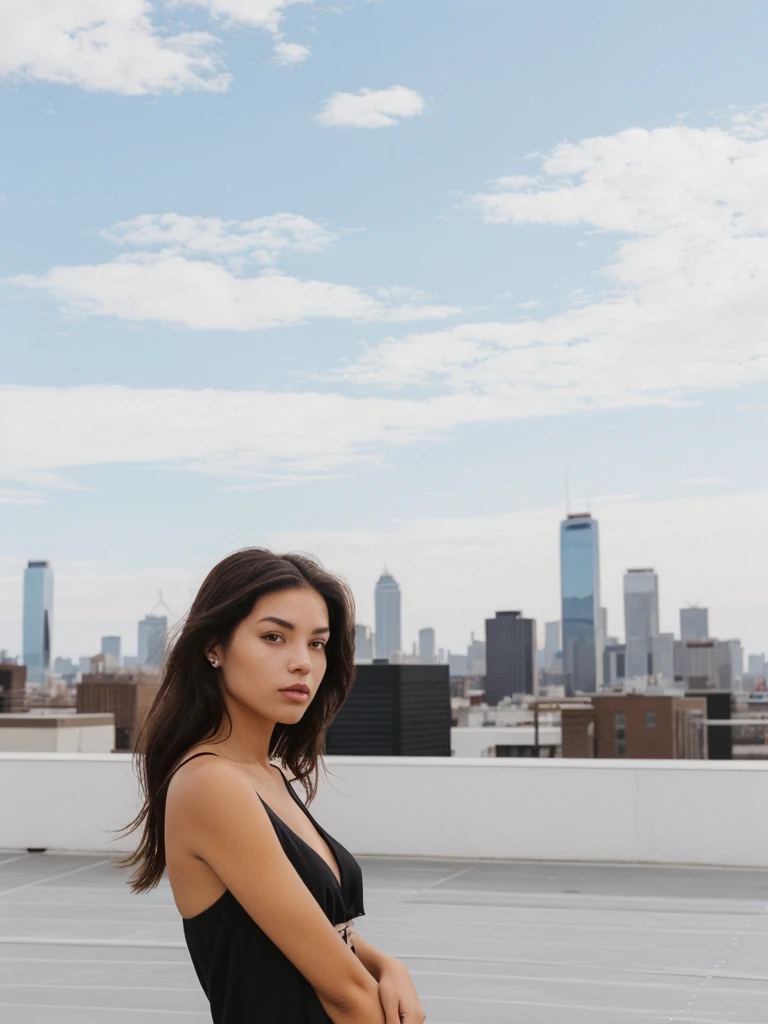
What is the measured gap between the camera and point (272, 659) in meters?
1.49

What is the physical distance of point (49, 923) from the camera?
568 cm

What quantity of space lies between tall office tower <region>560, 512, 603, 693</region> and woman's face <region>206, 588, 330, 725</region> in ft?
340

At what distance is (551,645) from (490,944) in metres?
108

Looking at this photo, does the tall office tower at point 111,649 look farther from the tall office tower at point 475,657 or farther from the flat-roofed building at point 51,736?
the flat-roofed building at point 51,736

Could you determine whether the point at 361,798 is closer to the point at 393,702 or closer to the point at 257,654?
the point at 257,654

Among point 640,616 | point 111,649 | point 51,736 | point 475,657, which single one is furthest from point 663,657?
point 51,736

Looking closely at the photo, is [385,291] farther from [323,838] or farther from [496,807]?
[323,838]

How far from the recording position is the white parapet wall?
716 centimetres

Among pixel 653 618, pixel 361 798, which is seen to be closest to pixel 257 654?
pixel 361 798

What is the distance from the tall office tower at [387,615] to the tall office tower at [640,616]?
850 inches

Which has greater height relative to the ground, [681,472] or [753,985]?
[681,472]

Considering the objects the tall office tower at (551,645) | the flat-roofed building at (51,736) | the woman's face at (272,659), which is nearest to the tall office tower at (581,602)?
the tall office tower at (551,645)

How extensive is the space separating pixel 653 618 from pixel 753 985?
368ft

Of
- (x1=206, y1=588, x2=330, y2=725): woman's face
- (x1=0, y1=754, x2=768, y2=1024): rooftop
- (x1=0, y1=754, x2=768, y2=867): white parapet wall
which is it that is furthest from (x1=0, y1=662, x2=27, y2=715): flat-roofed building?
(x1=206, y1=588, x2=330, y2=725): woman's face
